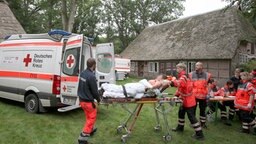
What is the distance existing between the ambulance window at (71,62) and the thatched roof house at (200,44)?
18685 mm

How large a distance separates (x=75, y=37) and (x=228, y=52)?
1903 centimetres

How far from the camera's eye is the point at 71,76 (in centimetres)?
814

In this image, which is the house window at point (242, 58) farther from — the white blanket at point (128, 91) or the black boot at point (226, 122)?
the white blanket at point (128, 91)

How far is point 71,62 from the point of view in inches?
323

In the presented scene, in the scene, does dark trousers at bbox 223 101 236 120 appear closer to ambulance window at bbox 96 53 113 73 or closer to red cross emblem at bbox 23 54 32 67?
ambulance window at bbox 96 53 113 73

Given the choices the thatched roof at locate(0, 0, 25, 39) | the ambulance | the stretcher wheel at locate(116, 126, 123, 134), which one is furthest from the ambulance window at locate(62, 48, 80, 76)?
the thatched roof at locate(0, 0, 25, 39)

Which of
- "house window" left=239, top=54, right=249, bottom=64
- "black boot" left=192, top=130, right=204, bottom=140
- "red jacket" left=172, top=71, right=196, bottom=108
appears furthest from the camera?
"house window" left=239, top=54, right=249, bottom=64

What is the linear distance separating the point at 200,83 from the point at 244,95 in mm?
1439

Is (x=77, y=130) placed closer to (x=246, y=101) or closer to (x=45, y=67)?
(x=45, y=67)

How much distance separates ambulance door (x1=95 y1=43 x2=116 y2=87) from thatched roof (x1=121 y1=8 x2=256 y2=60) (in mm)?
14621

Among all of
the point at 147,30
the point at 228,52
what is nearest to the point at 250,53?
the point at 228,52

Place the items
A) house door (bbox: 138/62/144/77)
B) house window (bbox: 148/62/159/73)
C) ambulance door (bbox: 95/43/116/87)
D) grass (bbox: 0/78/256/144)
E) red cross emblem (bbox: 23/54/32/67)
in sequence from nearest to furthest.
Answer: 1. grass (bbox: 0/78/256/144)
2. red cross emblem (bbox: 23/54/32/67)
3. ambulance door (bbox: 95/43/116/87)
4. house window (bbox: 148/62/159/73)
5. house door (bbox: 138/62/144/77)

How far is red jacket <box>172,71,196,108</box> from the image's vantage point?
6973 mm

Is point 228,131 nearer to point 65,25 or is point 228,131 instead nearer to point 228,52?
point 65,25
